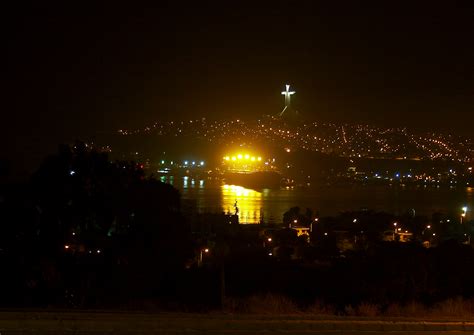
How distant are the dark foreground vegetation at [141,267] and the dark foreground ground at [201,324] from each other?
38 centimetres

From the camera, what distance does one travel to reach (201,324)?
336cm

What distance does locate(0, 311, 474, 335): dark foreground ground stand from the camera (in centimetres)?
314

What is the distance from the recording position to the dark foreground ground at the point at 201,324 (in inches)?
123

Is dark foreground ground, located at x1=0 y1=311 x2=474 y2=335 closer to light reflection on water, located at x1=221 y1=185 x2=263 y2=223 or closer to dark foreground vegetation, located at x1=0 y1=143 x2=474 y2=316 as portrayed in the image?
dark foreground vegetation, located at x1=0 y1=143 x2=474 y2=316

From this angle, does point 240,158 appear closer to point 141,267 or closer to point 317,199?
point 317,199

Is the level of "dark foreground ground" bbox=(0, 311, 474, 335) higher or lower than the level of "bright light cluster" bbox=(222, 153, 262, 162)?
lower

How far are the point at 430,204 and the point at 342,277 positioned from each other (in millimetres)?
26723

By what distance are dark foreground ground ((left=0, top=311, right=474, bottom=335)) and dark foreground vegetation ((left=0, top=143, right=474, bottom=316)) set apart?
1.25 feet

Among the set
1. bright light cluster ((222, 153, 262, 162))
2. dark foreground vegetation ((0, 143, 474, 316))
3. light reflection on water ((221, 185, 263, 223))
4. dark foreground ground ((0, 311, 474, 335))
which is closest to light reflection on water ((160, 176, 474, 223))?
light reflection on water ((221, 185, 263, 223))

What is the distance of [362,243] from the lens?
13602 millimetres

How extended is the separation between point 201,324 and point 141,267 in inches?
68.8

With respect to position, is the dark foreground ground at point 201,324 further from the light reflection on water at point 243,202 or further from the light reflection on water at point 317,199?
the light reflection on water at point 317,199

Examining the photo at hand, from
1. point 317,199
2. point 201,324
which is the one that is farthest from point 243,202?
point 201,324

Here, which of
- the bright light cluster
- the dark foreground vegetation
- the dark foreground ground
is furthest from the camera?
the bright light cluster
